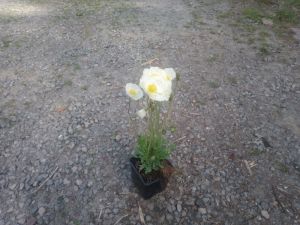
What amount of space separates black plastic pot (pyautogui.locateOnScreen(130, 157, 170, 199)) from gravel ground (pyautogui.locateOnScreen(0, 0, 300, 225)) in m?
0.08

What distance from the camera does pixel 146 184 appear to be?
2.25m

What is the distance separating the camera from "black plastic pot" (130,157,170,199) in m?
2.29

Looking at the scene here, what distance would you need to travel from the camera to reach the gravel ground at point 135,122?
240 centimetres

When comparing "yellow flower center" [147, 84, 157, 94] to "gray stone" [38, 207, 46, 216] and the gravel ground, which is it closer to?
the gravel ground

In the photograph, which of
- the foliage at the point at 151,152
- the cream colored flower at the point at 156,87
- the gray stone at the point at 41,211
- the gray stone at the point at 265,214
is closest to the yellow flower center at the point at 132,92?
the cream colored flower at the point at 156,87

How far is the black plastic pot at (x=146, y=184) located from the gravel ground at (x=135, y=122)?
8cm

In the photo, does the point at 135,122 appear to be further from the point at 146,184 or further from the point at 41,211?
the point at 41,211

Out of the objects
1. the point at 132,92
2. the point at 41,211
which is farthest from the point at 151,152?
the point at 41,211

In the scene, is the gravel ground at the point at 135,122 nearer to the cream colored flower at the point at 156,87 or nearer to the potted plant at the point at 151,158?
the potted plant at the point at 151,158

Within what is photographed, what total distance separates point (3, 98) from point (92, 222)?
1.99 m

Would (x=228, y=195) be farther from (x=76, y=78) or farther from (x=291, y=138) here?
(x=76, y=78)

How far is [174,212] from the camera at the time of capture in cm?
236

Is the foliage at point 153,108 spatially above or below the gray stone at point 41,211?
above

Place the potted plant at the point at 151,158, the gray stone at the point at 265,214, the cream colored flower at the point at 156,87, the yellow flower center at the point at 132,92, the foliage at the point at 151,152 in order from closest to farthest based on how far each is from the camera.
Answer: the cream colored flower at the point at 156,87 → the yellow flower center at the point at 132,92 → the potted plant at the point at 151,158 → the foliage at the point at 151,152 → the gray stone at the point at 265,214
